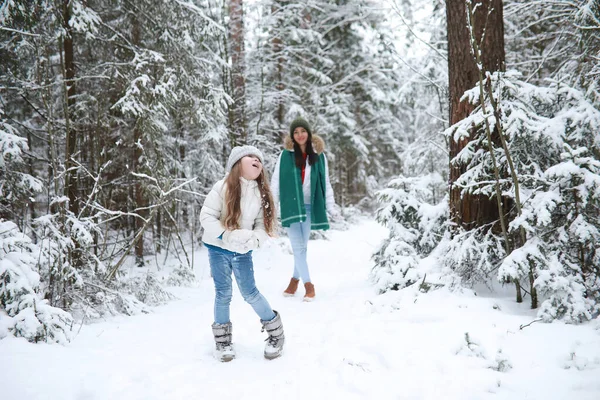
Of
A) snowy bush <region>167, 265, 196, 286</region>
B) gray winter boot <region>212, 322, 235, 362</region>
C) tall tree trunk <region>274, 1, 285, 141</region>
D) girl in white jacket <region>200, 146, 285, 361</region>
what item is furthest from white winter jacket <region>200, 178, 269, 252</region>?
tall tree trunk <region>274, 1, 285, 141</region>

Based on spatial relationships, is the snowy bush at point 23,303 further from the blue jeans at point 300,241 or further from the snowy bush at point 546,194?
the snowy bush at point 546,194

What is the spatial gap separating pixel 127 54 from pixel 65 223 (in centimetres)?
438

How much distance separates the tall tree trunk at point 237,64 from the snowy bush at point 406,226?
493cm

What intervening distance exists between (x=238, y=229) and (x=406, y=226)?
2.80m

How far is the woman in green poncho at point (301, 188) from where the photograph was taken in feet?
15.0

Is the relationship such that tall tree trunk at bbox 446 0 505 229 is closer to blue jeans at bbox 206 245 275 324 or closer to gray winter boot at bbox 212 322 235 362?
blue jeans at bbox 206 245 275 324

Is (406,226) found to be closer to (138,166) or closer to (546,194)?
(546,194)

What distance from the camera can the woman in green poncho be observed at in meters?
4.57

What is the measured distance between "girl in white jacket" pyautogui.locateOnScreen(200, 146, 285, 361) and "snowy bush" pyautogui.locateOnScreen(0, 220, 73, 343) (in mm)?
1361

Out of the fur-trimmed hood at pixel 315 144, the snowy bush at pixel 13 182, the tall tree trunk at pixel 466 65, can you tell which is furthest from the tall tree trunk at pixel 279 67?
the snowy bush at pixel 13 182

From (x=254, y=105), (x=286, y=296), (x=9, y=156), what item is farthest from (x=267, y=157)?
(x=9, y=156)

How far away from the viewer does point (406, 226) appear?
4.82m

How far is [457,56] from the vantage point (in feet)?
13.6

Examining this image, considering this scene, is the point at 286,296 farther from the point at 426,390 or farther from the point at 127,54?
the point at 127,54
